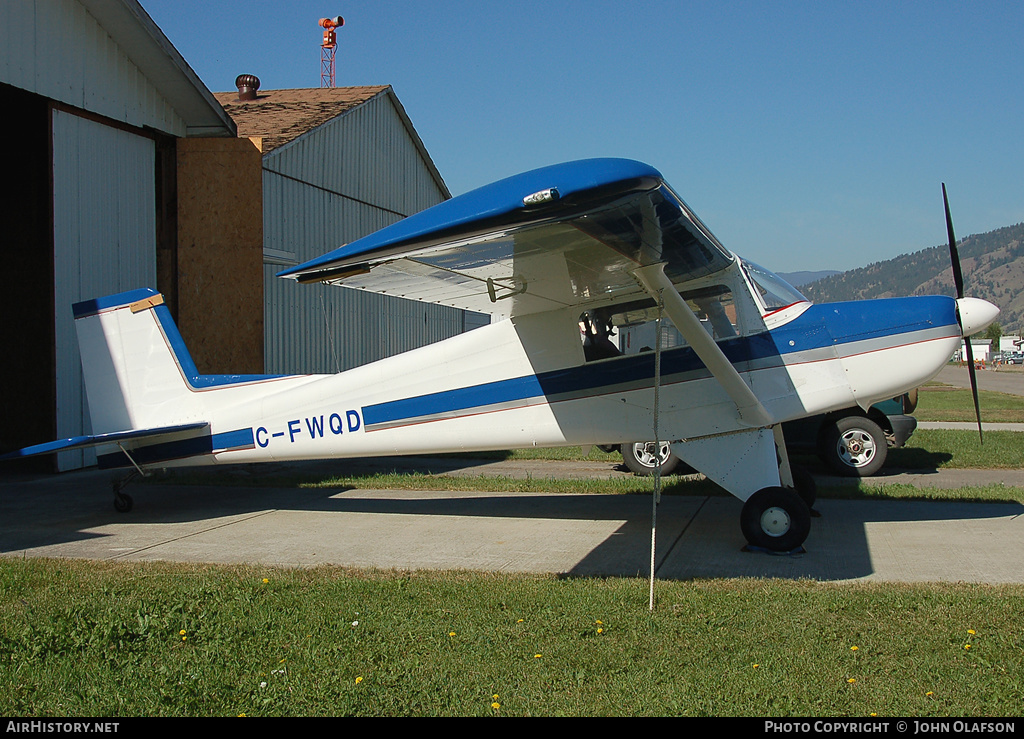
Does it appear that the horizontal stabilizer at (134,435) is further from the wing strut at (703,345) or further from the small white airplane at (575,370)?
the wing strut at (703,345)

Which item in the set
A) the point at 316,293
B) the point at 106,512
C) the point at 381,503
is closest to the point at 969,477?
the point at 381,503

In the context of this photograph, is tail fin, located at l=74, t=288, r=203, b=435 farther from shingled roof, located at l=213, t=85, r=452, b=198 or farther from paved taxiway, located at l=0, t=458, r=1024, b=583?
shingled roof, located at l=213, t=85, r=452, b=198

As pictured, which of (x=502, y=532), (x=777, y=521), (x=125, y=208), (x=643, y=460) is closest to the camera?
(x=777, y=521)

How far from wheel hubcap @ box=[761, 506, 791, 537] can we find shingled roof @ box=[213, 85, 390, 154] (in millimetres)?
11141

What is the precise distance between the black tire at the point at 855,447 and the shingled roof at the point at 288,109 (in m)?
10.4

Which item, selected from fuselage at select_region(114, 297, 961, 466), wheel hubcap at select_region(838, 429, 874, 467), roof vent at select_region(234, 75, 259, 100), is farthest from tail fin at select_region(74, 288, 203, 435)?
roof vent at select_region(234, 75, 259, 100)

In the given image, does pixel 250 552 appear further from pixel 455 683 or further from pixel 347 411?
pixel 455 683

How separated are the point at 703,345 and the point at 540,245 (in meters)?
1.64

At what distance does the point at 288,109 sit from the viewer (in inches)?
686

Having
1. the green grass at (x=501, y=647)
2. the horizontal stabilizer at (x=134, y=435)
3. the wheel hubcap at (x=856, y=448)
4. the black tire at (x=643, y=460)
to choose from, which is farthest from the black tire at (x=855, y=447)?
the horizontal stabilizer at (x=134, y=435)

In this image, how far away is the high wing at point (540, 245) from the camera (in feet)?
13.5

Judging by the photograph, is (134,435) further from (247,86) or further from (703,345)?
(247,86)

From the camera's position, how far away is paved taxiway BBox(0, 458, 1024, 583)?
6.00 metres

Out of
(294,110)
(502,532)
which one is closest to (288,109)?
(294,110)
